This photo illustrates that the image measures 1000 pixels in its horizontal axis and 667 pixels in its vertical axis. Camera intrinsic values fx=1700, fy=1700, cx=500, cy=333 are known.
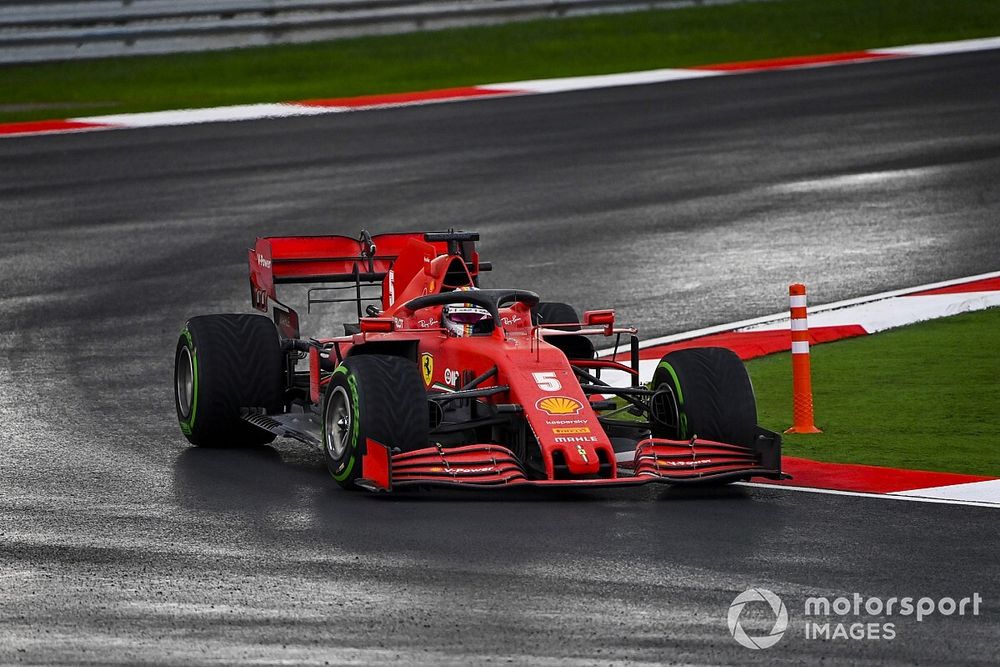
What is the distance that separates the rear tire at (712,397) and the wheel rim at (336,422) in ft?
6.09

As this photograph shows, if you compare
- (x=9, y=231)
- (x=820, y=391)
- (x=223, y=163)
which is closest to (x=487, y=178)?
(x=223, y=163)

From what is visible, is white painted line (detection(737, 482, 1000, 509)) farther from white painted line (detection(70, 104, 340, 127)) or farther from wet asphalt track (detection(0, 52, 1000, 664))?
white painted line (detection(70, 104, 340, 127))

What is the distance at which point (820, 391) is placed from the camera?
11914mm

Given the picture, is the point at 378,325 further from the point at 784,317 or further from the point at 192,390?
the point at 784,317

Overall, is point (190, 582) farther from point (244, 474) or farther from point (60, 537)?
point (244, 474)

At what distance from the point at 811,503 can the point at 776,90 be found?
1511cm

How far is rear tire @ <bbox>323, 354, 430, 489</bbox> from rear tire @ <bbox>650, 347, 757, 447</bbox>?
1480 mm

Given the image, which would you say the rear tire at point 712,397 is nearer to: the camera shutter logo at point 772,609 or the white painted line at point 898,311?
the camera shutter logo at point 772,609

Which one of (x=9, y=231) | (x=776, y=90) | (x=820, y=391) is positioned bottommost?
(x=820, y=391)

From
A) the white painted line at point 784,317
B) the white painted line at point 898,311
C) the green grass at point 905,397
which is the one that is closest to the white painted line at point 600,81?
the white painted line at point 784,317

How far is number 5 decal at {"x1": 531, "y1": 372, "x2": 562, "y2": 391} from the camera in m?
9.14

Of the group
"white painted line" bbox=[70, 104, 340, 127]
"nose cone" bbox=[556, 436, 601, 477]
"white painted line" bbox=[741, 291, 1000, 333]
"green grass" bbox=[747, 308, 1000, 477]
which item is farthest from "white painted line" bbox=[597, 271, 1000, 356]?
"white painted line" bbox=[70, 104, 340, 127]

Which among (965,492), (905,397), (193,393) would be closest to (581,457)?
(965,492)

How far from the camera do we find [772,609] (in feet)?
22.2
